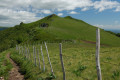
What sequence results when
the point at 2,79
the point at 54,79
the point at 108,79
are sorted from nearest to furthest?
the point at 108,79, the point at 54,79, the point at 2,79

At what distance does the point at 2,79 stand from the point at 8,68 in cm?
443

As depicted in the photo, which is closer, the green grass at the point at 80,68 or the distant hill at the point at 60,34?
the green grass at the point at 80,68

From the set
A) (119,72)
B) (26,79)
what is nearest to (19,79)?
(26,79)

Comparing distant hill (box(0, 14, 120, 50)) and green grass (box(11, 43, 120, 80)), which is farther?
distant hill (box(0, 14, 120, 50))

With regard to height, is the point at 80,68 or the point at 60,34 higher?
the point at 60,34

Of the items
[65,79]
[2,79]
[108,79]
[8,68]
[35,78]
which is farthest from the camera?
[8,68]

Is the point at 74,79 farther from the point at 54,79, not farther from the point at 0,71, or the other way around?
the point at 0,71

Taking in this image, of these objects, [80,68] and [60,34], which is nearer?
[80,68]

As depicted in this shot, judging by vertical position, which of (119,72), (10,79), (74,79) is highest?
(119,72)

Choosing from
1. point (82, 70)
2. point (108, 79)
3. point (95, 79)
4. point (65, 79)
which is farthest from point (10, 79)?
point (108, 79)

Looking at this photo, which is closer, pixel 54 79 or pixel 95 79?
pixel 95 79

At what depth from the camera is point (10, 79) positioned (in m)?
12.9

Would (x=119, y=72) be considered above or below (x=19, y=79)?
above

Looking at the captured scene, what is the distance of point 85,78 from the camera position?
9938mm
